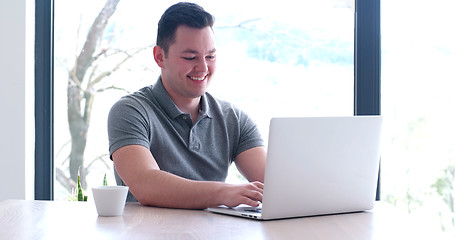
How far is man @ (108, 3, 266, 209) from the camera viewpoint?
2164 mm

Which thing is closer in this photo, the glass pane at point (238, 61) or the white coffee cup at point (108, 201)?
the white coffee cup at point (108, 201)

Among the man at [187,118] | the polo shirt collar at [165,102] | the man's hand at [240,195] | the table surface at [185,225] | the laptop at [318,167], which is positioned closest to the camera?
the table surface at [185,225]

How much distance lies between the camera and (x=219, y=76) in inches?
130

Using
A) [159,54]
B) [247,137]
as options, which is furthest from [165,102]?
[247,137]

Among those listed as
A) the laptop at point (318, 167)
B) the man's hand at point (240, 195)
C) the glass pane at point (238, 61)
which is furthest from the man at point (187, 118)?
the glass pane at point (238, 61)

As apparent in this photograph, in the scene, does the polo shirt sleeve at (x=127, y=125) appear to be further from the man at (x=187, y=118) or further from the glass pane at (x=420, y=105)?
the glass pane at (x=420, y=105)

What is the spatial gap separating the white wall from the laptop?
1.81 m

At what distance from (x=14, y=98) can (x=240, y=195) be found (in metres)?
1.91

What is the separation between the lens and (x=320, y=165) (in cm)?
158

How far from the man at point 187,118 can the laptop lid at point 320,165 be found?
1.86ft

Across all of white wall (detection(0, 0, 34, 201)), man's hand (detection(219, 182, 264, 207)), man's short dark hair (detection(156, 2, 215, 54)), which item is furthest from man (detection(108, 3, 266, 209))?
white wall (detection(0, 0, 34, 201))

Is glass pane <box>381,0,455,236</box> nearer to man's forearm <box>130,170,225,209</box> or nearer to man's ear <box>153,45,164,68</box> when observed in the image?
man's ear <box>153,45,164,68</box>

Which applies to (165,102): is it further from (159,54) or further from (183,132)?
(159,54)

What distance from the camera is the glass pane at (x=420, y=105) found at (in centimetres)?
321
